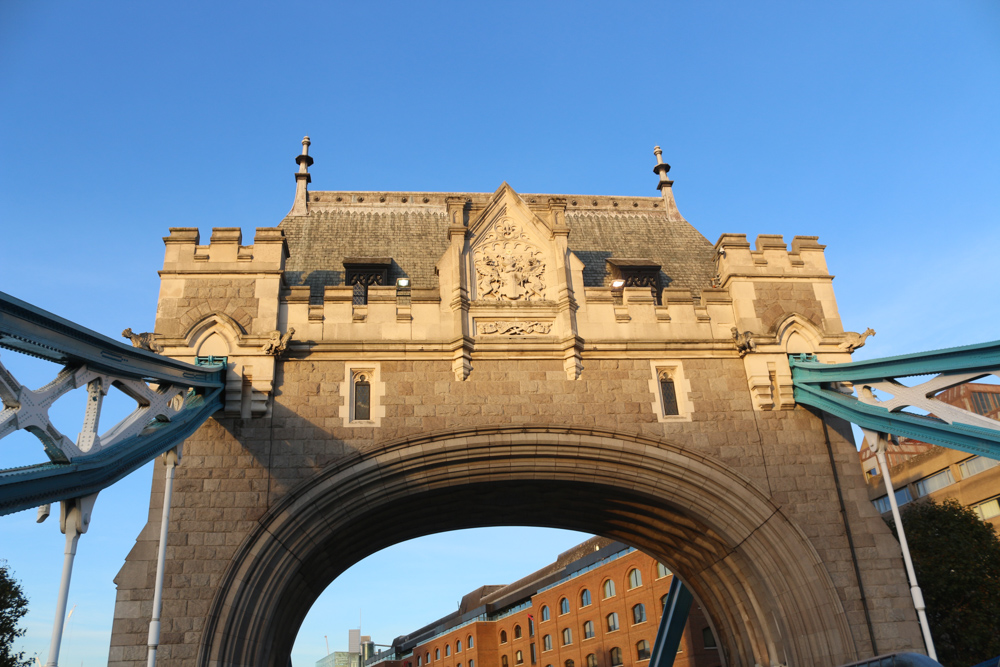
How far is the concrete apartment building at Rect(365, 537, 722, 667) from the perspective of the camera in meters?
45.0

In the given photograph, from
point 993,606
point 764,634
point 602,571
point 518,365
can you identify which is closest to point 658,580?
point 602,571

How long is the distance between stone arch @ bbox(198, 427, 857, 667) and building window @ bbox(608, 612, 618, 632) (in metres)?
33.7

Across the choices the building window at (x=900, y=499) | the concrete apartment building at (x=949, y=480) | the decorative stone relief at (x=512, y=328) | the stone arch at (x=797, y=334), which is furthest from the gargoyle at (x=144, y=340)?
the building window at (x=900, y=499)

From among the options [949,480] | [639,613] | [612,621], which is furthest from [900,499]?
[612,621]

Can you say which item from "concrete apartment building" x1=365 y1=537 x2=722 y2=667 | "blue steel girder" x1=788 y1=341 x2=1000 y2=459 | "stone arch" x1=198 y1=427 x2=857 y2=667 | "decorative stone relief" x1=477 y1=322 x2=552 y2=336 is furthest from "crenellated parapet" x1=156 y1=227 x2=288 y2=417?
"concrete apartment building" x1=365 y1=537 x2=722 y2=667

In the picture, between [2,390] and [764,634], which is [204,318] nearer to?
[2,390]

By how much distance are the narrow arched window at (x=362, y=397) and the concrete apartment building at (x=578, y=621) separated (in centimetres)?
2981

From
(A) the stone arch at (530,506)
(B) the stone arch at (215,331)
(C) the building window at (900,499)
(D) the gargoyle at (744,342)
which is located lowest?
(A) the stone arch at (530,506)

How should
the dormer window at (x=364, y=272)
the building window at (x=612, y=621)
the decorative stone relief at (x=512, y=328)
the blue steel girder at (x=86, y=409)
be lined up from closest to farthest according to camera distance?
the blue steel girder at (x=86, y=409), the decorative stone relief at (x=512, y=328), the dormer window at (x=364, y=272), the building window at (x=612, y=621)

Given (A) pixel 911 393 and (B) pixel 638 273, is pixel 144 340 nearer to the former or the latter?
(B) pixel 638 273

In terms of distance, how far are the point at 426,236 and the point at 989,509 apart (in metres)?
26.2

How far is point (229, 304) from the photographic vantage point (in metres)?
15.3

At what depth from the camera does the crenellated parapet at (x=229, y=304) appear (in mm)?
14672

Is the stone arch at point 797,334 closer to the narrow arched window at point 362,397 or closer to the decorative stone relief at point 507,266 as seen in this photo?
the decorative stone relief at point 507,266
